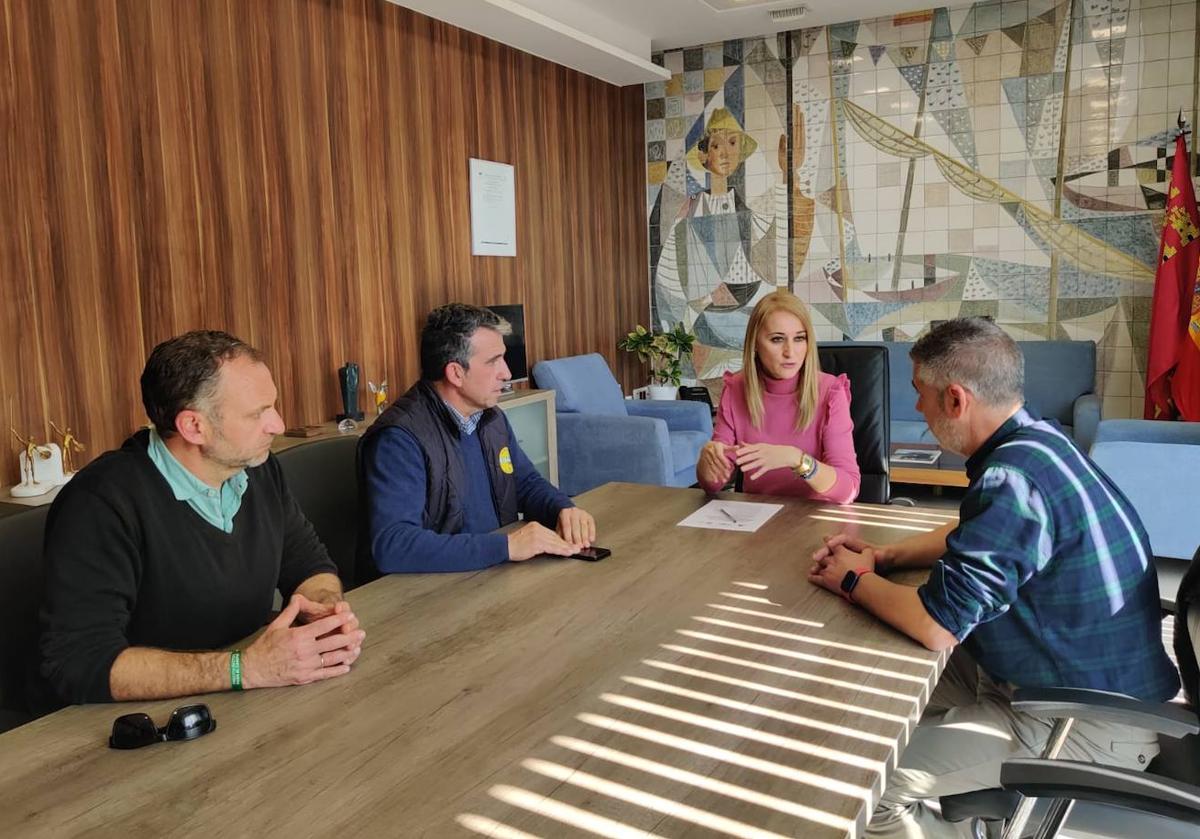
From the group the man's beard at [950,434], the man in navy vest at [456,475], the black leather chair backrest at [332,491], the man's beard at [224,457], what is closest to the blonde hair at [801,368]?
the man in navy vest at [456,475]

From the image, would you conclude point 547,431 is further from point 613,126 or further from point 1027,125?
point 1027,125

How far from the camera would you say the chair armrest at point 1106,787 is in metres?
1.20

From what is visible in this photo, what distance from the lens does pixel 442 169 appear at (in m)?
4.85

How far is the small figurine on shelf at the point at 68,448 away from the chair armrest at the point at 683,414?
3263 millimetres

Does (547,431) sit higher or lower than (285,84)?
lower

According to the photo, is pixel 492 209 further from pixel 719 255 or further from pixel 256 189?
pixel 719 255

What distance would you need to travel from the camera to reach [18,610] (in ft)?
5.39

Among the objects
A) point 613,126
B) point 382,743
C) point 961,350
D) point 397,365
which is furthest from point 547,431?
point 382,743

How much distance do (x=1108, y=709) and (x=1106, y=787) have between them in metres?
0.24

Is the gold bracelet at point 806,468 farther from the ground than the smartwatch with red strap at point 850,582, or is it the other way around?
the gold bracelet at point 806,468

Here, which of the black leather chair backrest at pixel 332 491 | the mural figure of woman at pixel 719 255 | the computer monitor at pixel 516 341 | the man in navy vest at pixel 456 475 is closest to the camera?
the man in navy vest at pixel 456 475

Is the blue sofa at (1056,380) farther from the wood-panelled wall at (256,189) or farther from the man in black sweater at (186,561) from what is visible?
the man in black sweater at (186,561)

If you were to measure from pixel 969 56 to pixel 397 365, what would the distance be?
13.0 ft

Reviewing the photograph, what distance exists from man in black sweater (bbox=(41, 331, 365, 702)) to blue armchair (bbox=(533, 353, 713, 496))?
2.97 m
